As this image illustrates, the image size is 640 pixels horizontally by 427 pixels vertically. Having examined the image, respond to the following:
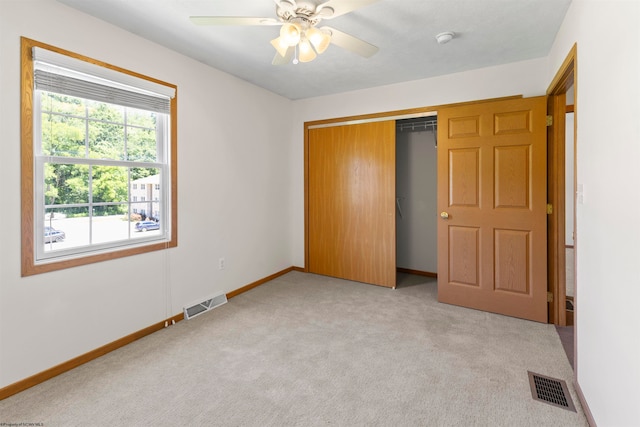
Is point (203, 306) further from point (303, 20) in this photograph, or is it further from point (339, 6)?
point (339, 6)

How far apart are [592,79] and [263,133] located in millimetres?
3311

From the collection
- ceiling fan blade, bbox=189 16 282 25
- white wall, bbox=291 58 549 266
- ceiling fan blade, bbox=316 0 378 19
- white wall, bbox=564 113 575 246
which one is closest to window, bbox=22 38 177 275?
ceiling fan blade, bbox=189 16 282 25

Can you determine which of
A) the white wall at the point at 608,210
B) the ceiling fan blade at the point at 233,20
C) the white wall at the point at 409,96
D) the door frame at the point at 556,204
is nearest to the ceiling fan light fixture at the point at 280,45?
the ceiling fan blade at the point at 233,20

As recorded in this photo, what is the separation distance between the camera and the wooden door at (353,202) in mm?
4012

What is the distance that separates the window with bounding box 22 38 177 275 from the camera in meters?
2.05

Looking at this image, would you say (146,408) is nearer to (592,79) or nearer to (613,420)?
(613,420)

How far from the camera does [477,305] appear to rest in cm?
325

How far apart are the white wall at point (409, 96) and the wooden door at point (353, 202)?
20 cm

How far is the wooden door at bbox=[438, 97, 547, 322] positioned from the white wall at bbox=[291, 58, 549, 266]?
0.32 meters

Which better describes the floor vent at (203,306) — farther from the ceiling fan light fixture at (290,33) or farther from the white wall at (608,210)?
the white wall at (608,210)

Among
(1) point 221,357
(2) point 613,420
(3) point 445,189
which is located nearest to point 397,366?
(2) point 613,420

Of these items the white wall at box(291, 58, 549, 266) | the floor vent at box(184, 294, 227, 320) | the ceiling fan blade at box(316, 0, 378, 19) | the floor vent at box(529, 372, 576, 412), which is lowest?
the floor vent at box(529, 372, 576, 412)

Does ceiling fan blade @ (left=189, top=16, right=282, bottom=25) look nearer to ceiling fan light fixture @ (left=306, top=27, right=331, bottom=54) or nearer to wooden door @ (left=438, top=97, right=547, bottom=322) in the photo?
ceiling fan light fixture @ (left=306, top=27, right=331, bottom=54)

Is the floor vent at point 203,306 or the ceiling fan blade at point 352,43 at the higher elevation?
the ceiling fan blade at point 352,43
